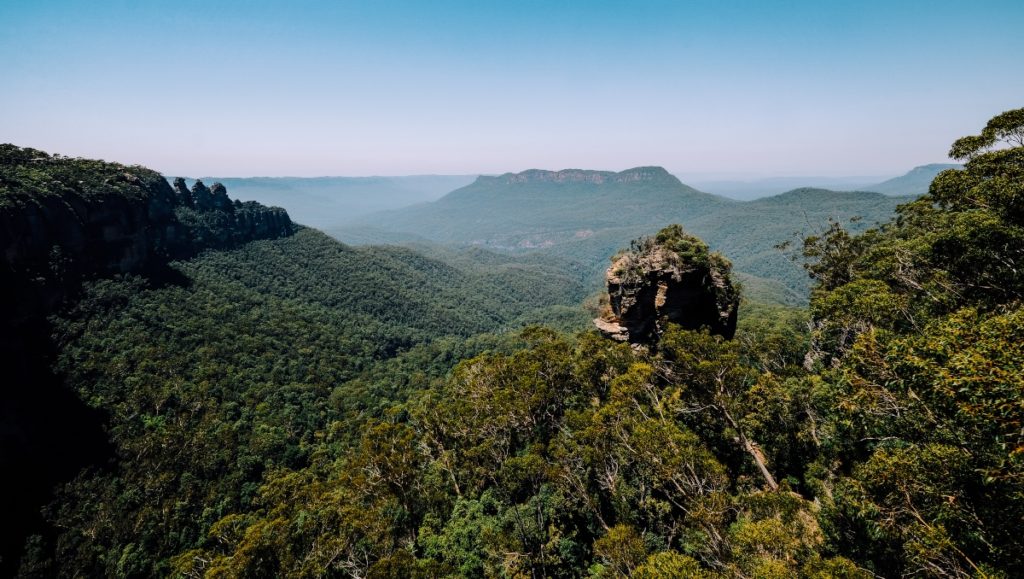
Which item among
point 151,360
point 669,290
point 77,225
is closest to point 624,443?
point 669,290

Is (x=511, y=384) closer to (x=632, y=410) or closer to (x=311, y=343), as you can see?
(x=632, y=410)

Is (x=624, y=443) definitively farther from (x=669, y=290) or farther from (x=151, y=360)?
(x=151, y=360)

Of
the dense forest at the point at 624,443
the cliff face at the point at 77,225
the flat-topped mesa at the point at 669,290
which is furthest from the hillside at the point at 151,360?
the flat-topped mesa at the point at 669,290

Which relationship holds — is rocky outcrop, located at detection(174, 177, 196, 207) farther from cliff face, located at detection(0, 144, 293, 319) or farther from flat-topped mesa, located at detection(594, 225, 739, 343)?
flat-topped mesa, located at detection(594, 225, 739, 343)

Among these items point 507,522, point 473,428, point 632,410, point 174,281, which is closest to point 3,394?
point 174,281

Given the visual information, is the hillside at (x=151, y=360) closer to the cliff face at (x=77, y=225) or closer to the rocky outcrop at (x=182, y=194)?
the cliff face at (x=77, y=225)

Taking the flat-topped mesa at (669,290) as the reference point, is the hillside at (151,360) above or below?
below
